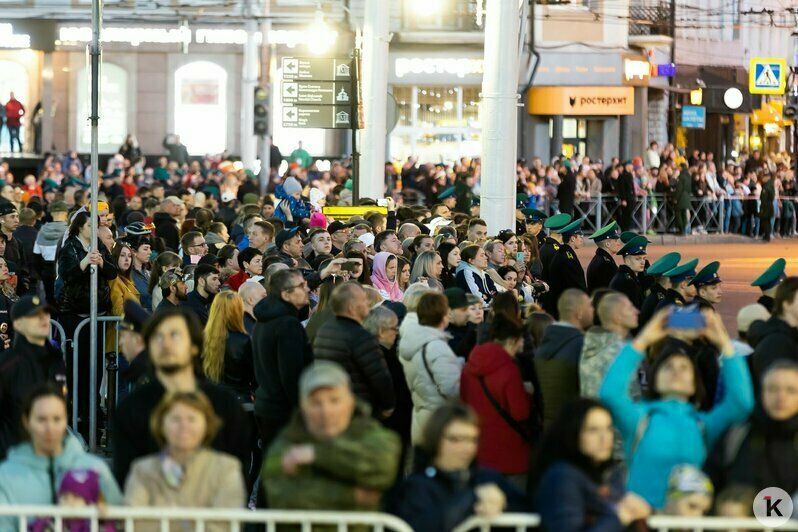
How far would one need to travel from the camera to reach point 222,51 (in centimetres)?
5244

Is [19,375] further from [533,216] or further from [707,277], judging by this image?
[533,216]

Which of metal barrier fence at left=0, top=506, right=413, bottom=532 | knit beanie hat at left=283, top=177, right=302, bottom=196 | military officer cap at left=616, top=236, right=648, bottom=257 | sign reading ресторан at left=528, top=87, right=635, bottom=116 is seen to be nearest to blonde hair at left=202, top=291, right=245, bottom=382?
metal barrier fence at left=0, top=506, right=413, bottom=532

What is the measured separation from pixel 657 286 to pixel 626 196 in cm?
Answer: 2500

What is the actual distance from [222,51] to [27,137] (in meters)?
5.83

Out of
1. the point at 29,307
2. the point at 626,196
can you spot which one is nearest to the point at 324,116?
the point at 29,307

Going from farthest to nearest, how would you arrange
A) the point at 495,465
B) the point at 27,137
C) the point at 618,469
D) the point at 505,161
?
the point at 27,137, the point at 505,161, the point at 495,465, the point at 618,469

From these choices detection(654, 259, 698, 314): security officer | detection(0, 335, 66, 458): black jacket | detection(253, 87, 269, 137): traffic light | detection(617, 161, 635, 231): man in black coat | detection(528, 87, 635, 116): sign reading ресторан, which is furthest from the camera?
detection(528, 87, 635, 116): sign reading ресторан

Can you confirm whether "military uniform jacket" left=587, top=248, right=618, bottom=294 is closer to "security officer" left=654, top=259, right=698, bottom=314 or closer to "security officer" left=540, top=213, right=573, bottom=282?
"security officer" left=540, top=213, right=573, bottom=282

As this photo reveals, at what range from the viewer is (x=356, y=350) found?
10.8 m

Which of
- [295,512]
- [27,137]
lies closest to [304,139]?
[27,137]

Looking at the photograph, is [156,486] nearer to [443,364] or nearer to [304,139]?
[443,364]

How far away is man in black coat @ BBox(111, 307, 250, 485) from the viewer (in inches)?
342

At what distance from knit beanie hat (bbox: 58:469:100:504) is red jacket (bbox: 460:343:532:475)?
9.08 feet

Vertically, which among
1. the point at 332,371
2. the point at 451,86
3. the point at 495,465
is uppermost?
the point at 451,86
